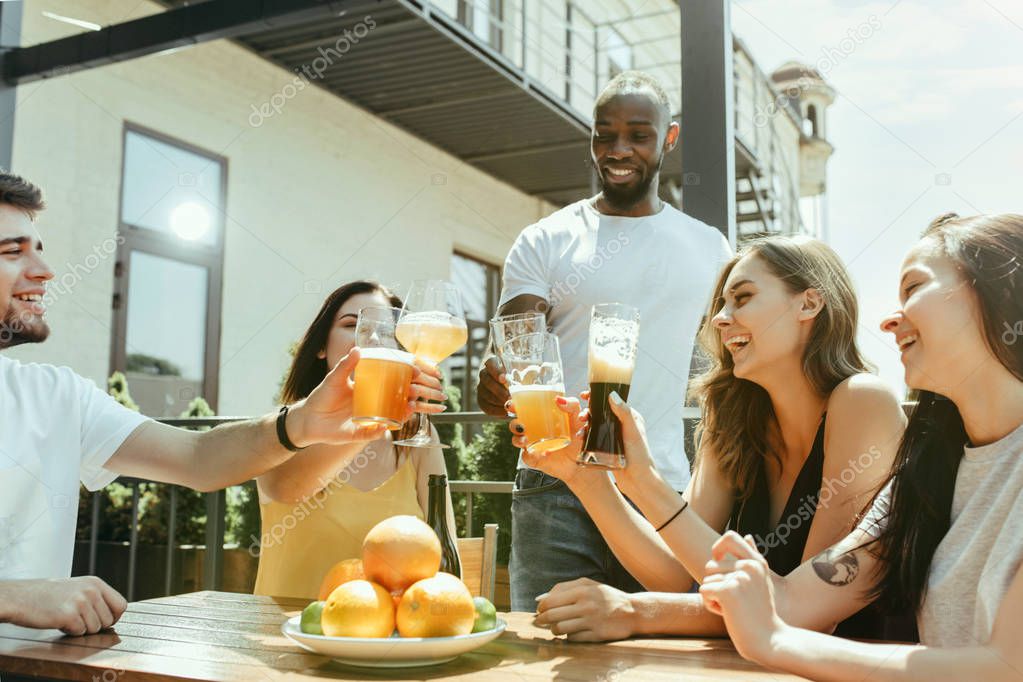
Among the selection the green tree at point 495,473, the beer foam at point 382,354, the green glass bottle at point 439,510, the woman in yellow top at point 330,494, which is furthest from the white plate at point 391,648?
the green tree at point 495,473

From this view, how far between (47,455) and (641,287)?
157 centimetres

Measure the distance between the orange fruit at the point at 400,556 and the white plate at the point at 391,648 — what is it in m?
0.09

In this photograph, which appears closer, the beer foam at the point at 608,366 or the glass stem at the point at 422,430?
the beer foam at the point at 608,366

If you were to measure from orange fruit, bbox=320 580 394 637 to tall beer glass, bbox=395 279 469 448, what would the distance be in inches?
20.5

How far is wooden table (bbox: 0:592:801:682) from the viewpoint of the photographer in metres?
1.33

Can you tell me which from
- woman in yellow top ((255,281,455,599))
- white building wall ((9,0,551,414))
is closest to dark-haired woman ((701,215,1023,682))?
woman in yellow top ((255,281,455,599))

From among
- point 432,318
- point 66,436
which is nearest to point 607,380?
point 432,318

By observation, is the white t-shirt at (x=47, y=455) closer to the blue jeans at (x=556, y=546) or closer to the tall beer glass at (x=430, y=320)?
the tall beer glass at (x=430, y=320)

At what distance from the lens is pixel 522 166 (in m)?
9.79

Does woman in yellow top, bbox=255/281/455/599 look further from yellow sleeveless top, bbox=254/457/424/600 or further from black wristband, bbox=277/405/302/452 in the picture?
black wristband, bbox=277/405/302/452

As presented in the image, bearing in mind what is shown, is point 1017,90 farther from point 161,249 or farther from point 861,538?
point 161,249

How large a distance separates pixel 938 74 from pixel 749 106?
9.23m

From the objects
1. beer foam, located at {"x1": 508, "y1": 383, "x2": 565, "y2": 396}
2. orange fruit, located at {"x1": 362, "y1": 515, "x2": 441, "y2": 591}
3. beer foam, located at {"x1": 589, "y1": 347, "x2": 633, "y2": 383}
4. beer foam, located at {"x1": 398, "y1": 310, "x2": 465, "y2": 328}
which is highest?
beer foam, located at {"x1": 398, "y1": 310, "x2": 465, "y2": 328}

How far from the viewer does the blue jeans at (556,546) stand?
2.38 meters
